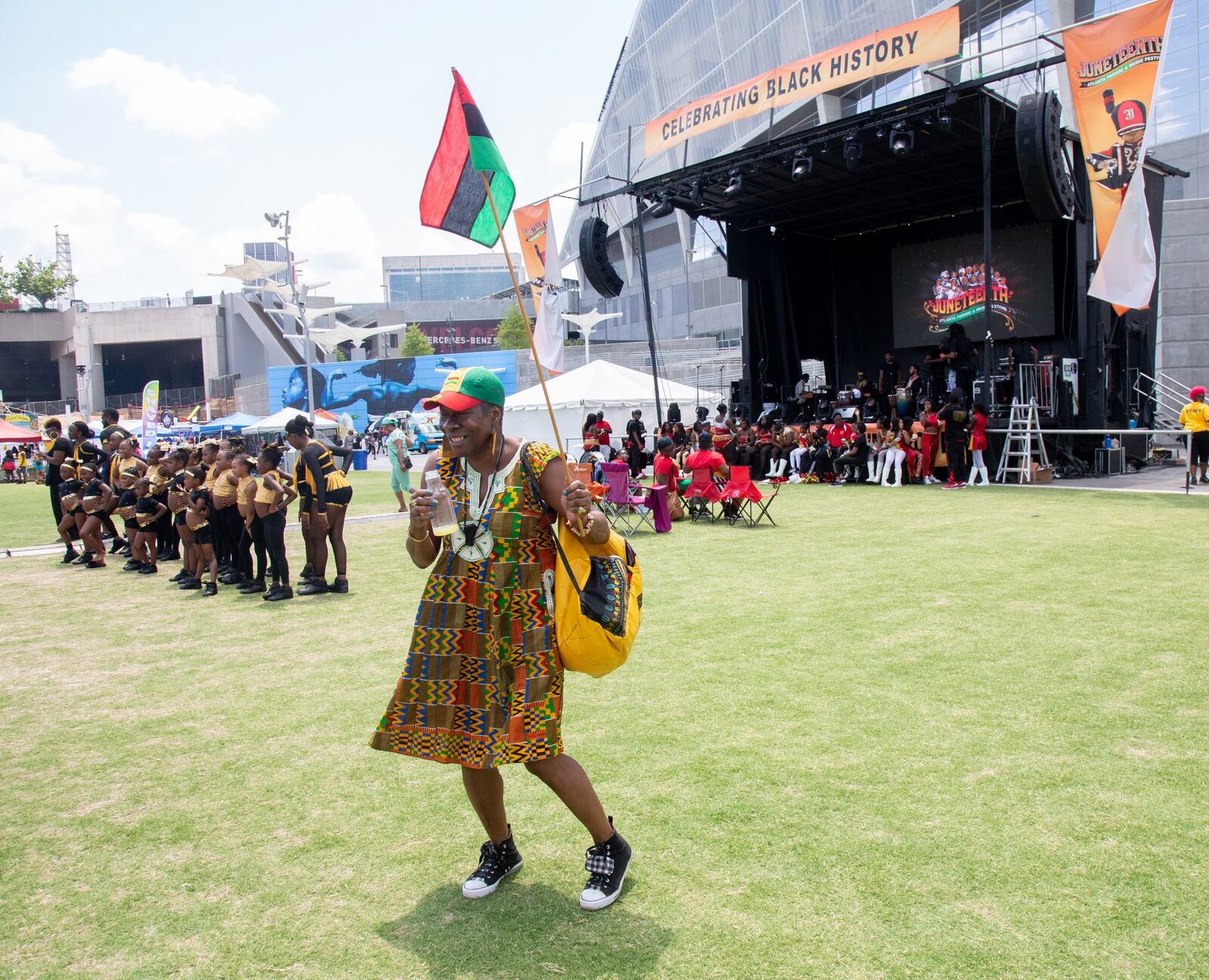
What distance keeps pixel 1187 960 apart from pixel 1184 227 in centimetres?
2662

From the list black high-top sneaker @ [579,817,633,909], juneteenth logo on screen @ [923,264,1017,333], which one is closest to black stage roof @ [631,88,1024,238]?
juneteenth logo on screen @ [923,264,1017,333]

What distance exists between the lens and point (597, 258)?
20.5 meters

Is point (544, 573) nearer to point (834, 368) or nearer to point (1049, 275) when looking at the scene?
point (1049, 275)

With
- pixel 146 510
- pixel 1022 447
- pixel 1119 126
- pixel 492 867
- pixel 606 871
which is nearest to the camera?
pixel 606 871

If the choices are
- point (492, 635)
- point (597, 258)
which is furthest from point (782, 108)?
point (492, 635)

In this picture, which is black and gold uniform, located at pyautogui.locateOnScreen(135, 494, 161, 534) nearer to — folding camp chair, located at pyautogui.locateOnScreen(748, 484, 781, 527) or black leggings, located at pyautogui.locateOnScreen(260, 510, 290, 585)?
black leggings, located at pyautogui.locateOnScreen(260, 510, 290, 585)

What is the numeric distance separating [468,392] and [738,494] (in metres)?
9.50

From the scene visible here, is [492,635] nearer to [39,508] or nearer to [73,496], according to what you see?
[73,496]

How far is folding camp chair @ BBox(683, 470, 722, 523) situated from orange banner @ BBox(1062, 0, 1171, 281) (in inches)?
244

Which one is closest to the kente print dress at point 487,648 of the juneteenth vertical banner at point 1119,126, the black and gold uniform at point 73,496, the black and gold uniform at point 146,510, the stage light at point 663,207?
the black and gold uniform at point 146,510

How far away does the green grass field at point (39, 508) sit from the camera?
50.7ft

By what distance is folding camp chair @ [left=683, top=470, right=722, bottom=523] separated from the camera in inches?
487

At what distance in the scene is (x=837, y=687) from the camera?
15.9 feet

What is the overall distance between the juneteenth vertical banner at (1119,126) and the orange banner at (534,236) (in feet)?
31.8
